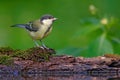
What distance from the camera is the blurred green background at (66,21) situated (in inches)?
325

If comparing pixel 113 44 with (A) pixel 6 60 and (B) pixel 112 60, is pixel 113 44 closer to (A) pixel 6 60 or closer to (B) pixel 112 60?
(B) pixel 112 60

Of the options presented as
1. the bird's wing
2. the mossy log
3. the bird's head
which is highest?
the bird's head

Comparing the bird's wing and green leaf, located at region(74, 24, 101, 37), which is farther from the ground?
green leaf, located at region(74, 24, 101, 37)

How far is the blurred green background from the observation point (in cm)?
827

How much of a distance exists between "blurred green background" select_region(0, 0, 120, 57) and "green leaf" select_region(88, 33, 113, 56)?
0.27ft

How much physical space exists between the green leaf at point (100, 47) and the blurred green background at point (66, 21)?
0.08 m

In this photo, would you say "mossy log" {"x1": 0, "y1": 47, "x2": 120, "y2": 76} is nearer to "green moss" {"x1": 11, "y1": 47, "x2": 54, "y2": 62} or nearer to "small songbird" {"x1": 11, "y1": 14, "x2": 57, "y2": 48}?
"green moss" {"x1": 11, "y1": 47, "x2": 54, "y2": 62}

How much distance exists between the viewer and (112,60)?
6.57 metres

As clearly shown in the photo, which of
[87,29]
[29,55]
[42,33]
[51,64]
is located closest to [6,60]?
[29,55]

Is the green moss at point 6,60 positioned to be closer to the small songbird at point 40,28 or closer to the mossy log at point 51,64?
the mossy log at point 51,64

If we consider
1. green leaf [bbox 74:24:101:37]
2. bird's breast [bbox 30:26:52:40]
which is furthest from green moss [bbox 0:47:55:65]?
green leaf [bbox 74:24:101:37]

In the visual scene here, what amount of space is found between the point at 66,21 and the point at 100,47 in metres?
2.79

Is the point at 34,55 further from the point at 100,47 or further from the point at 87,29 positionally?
the point at 87,29

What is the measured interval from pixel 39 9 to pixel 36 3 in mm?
229
